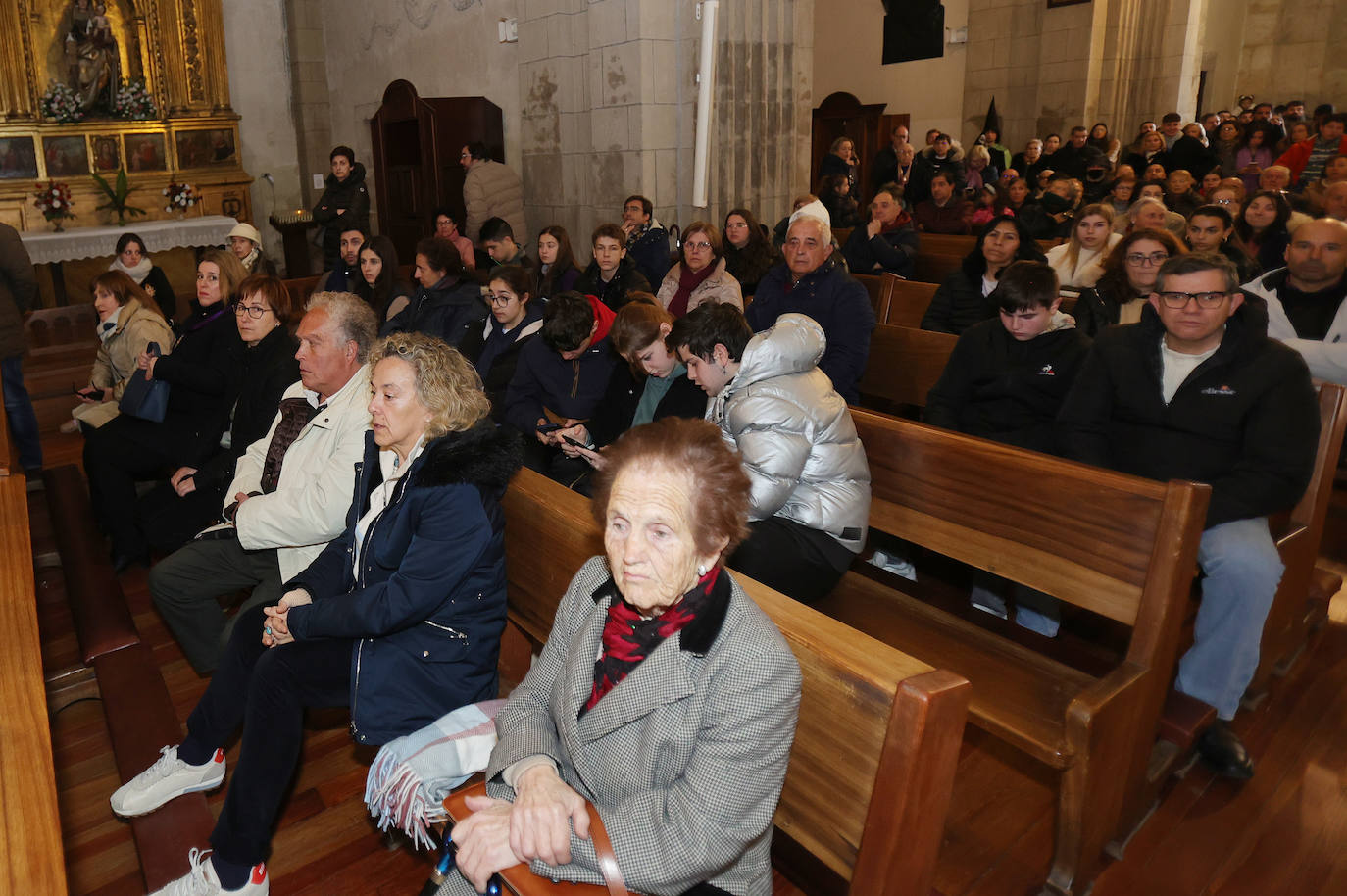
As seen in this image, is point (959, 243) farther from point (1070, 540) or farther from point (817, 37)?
point (817, 37)

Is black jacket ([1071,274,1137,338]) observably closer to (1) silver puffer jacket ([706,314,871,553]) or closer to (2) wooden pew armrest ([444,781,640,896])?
(1) silver puffer jacket ([706,314,871,553])

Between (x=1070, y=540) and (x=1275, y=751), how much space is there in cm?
107

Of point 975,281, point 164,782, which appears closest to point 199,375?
point 164,782

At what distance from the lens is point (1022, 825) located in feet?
7.81

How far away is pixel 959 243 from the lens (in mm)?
6762

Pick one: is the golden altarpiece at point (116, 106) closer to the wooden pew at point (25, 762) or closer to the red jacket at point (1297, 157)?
the wooden pew at point (25, 762)

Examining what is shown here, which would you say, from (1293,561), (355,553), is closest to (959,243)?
(1293,561)

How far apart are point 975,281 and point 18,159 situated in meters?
10.3

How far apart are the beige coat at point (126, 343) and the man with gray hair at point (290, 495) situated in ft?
5.94

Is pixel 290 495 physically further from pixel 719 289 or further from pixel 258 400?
pixel 719 289

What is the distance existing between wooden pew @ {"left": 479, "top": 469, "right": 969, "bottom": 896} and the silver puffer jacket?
649 millimetres

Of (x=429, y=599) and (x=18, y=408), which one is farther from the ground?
(x=429, y=599)

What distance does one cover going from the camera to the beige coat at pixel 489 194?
805 cm

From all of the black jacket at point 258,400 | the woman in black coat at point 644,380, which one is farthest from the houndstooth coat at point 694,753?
the black jacket at point 258,400
